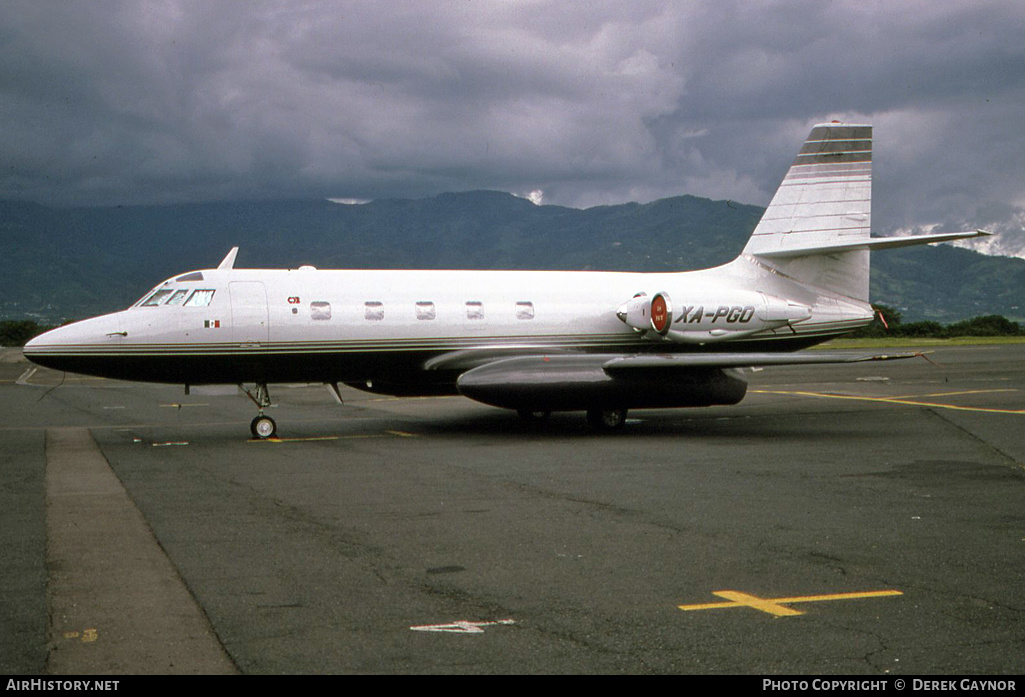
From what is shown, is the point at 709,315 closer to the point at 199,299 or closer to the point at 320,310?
the point at 320,310

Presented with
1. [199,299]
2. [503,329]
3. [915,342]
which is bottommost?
[915,342]

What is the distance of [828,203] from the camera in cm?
2314

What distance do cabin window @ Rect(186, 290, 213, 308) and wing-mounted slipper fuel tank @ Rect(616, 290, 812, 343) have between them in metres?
8.33

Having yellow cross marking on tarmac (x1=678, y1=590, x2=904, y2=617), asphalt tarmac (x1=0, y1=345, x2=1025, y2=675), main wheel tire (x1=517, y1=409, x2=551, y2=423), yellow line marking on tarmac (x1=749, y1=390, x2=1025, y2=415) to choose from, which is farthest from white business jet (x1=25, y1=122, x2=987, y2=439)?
yellow cross marking on tarmac (x1=678, y1=590, x2=904, y2=617)

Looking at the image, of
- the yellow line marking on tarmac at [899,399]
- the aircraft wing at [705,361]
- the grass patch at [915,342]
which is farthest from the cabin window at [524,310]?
the grass patch at [915,342]

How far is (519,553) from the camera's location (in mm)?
8977

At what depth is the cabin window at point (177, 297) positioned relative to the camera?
19.0 meters

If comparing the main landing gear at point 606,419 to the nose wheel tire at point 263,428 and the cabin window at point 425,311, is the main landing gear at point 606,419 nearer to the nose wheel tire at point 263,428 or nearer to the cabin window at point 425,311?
the cabin window at point 425,311

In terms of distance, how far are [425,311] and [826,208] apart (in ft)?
32.3

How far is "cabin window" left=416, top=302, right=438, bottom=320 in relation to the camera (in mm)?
19938

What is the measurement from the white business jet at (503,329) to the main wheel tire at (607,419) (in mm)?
41

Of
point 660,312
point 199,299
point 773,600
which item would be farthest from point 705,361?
point 773,600

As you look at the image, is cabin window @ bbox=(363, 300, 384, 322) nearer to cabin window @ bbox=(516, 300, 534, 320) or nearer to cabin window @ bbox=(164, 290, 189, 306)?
cabin window @ bbox=(516, 300, 534, 320)
